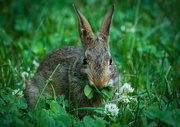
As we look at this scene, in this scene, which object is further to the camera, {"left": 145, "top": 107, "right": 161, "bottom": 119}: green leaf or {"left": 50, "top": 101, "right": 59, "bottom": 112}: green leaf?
{"left": 50, "top": 101, "right": 59, "bottom": 112}: green leaf

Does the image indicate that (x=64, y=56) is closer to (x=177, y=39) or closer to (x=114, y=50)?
(x=114, y=50)

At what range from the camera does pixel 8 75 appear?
329cm

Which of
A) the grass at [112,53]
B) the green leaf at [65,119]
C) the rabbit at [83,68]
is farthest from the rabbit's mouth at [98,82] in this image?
the green leaf at [65,119]

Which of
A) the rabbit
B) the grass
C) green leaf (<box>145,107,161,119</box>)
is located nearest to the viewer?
green leaf (<box>145,107,161,119</box>)

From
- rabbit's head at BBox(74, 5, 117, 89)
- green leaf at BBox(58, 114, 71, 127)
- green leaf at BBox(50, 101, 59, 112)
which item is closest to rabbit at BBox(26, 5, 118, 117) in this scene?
rabbit's head at BBox(74, 5, 117, 89)

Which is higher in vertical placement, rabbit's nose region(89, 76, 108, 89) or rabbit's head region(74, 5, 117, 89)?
rabbit's head region(74, 5, 117, 89)

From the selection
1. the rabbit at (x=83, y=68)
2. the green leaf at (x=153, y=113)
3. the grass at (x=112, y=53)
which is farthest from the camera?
the rabbit at (x=83, y=68)

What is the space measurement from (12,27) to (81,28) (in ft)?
10.1

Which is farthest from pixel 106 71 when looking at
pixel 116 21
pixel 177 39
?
pixel 116 21

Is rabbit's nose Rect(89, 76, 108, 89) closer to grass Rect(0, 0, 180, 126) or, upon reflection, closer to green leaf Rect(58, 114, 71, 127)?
grass Rect(0, 0, 180, 126)

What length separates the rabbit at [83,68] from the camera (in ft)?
8.06

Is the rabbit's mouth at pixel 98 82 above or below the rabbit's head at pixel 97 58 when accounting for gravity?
below

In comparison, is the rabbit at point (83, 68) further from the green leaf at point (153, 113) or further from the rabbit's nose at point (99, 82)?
the green leaf at point (153, 113)

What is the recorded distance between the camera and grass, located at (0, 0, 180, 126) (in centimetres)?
232
